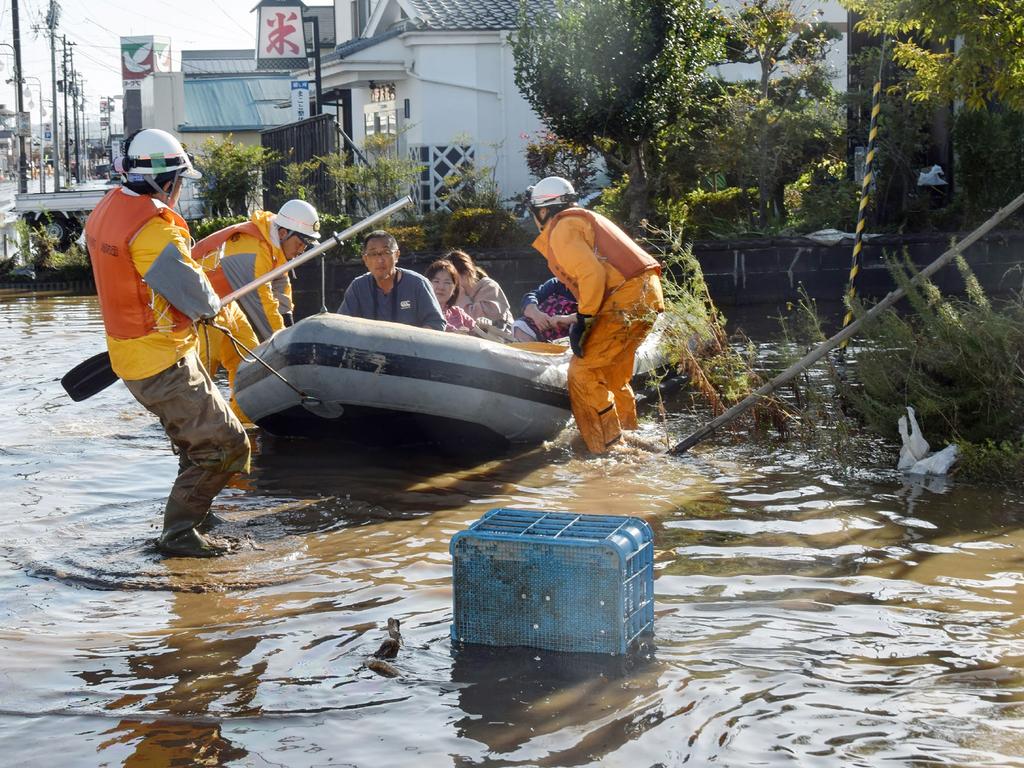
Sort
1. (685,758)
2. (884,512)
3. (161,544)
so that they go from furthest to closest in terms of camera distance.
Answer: (884,512), (161,544), (685,758)

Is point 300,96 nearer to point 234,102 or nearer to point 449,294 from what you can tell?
point 234,102

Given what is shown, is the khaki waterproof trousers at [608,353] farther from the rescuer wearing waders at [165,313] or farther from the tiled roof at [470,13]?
the tiled roof at [470,13]

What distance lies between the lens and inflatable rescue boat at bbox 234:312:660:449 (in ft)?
26.3

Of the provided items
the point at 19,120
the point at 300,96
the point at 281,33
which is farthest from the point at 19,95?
the point at 300,96

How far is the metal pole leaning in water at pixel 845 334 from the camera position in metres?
7.71

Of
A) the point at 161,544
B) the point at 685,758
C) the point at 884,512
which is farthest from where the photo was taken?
the point at 884,512

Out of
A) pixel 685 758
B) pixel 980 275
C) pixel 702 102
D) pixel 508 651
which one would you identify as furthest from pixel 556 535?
pixel 702 102

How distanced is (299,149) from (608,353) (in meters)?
17.4

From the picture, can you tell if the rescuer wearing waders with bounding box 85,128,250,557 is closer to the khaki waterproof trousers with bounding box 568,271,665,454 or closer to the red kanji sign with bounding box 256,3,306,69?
the khaki waterproof trousers with bounding box 568,271,665,454

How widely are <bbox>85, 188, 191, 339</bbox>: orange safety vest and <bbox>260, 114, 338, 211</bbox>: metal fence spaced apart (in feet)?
50.9

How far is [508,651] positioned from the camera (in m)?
4.71

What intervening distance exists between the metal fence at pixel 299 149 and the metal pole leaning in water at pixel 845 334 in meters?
14.0

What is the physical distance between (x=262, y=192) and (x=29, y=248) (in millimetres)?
4890

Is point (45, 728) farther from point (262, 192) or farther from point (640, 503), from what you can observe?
point (262, 192)
